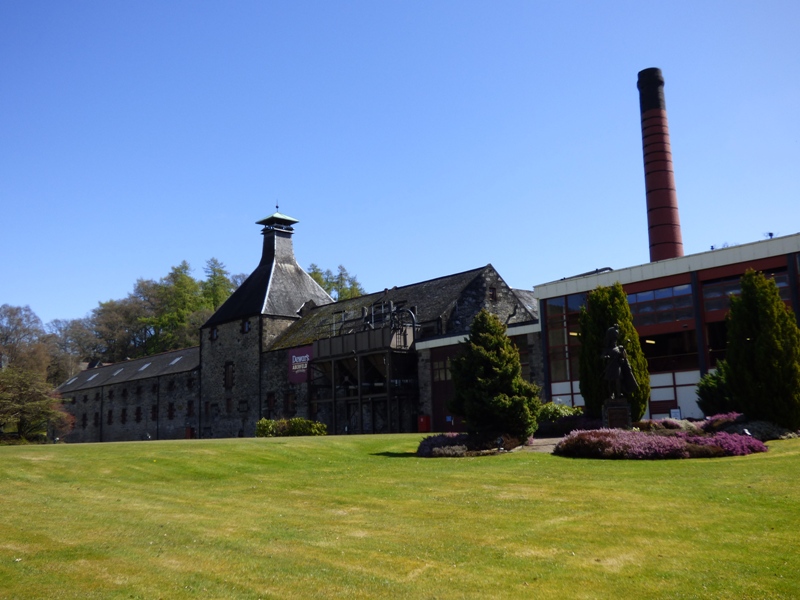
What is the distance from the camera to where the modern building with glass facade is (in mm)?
28219

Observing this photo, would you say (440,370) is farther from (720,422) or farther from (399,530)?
(399,530)

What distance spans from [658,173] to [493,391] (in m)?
22.3

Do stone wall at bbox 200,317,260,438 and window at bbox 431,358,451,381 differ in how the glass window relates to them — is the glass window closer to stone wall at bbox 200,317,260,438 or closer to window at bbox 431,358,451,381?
window at bbox 431,358,451,381

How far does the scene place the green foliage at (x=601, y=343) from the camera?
26.5 m

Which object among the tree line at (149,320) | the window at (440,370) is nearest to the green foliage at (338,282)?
the tree line at (149,320)

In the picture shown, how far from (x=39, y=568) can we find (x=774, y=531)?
30.4 feet

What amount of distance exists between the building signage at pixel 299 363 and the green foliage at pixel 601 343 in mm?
22937

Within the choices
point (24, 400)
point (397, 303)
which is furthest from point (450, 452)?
point (24, 400)

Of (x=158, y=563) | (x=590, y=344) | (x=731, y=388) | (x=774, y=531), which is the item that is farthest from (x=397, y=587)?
(x=590, y=344)

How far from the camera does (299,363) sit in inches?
1897

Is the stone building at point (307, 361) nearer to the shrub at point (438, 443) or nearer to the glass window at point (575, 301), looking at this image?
the glass window at point (575, 301)

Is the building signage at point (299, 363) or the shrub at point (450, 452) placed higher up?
the building signage at point (299, 363)

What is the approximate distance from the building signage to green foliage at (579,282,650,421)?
22.9m

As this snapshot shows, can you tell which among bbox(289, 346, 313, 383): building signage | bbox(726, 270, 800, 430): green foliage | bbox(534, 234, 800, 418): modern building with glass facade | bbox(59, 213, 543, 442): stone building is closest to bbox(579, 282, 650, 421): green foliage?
bbox(726, 270, 800, 430): green foliage
